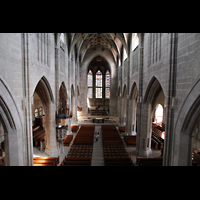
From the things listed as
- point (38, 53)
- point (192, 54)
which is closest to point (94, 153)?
point (38, 53)

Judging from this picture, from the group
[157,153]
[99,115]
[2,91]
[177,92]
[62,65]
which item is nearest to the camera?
[2,91]

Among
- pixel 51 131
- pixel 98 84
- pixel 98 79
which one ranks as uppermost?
pixel 98 79

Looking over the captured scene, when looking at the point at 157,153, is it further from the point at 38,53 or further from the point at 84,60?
the point at 84,60

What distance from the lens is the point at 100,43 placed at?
86.1ft

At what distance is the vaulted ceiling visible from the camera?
19.9m

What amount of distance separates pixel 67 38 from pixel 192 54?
44.6 feet

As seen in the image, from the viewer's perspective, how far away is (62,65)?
13.8 meters

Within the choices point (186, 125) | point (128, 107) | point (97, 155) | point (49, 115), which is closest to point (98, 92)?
point (128, 107)

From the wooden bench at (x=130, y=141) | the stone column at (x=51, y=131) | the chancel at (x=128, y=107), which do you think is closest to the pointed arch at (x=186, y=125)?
the chancel at (x=128, y=107)

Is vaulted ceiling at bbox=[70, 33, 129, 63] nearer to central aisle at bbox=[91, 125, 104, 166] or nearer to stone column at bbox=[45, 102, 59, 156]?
stone column at bbox=[45, 102, 59, 156]

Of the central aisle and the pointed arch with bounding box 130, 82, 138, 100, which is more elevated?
the pointed arch with bounding box 130, 82, 138, 100

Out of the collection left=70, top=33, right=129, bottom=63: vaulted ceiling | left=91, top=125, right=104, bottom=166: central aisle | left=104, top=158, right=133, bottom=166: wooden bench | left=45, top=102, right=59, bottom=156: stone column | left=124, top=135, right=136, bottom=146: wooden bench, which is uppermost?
left=70, top=33, right=129, bottom=63: vaulted ceiling

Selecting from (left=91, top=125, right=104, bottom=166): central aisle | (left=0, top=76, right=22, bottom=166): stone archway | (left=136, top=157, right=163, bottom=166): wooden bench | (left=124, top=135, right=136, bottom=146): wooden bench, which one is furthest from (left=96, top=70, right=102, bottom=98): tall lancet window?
(left=0, top=76, right=22, bottom=166): stone archway

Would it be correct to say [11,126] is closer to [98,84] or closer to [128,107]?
[128,107]
